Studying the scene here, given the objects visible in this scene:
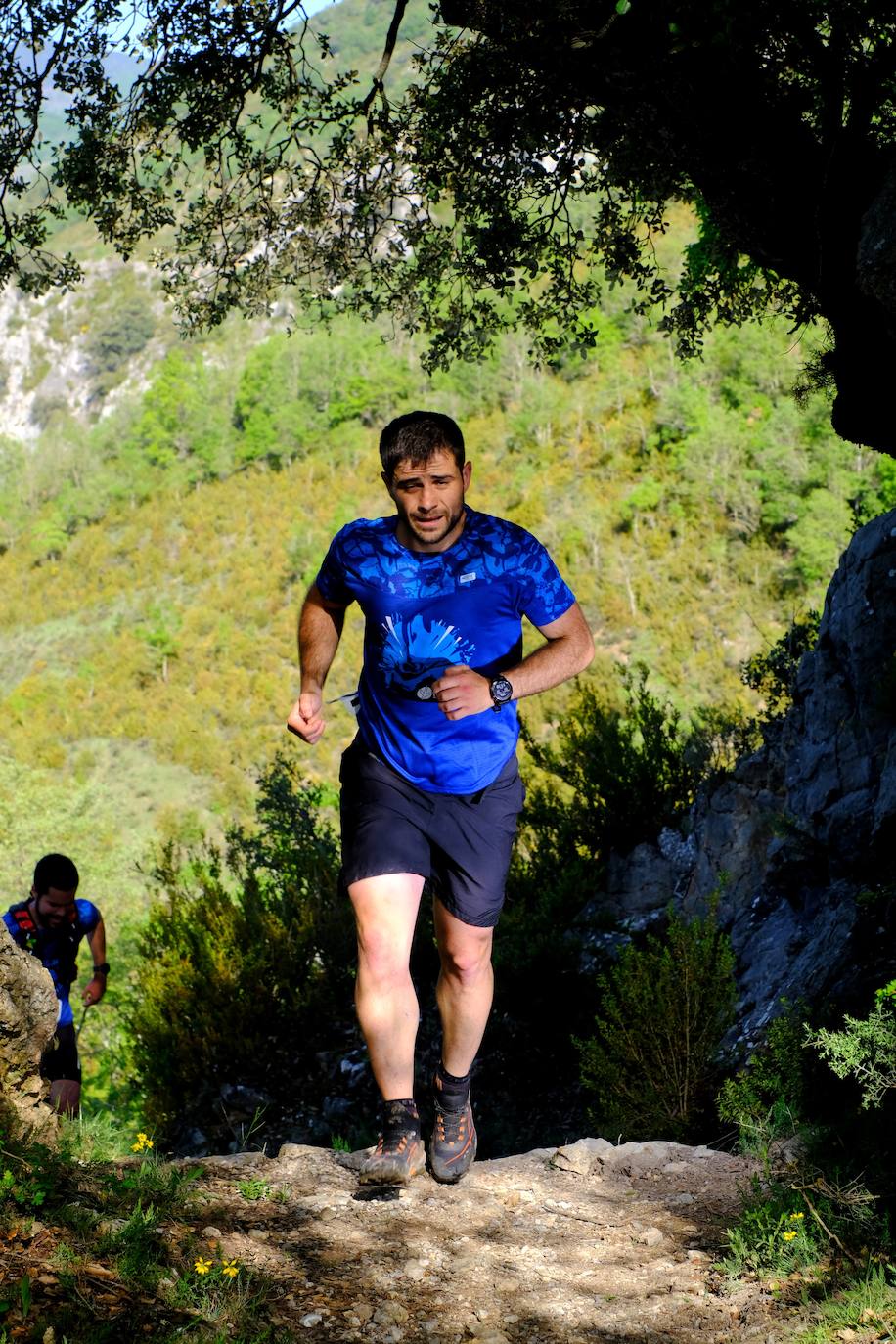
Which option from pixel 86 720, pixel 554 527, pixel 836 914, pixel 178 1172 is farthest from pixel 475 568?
pixel 86 720

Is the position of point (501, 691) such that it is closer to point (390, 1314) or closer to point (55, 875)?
point (390, 1314)

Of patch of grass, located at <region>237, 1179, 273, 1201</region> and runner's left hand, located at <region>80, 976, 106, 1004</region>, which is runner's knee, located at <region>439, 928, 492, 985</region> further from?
runner's left hand, located at <region>80, 976, 106, 1004</region>

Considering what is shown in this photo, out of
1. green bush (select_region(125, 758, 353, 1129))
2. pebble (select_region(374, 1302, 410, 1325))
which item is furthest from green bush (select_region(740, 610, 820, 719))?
pebble (select_region(374, 1302, 410, 1325))

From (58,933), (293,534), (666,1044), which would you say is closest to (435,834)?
(666,1044)

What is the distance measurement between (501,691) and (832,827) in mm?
3179

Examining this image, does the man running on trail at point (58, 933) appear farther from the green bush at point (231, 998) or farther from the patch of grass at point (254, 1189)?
the patch of grass at point (254, 1189)

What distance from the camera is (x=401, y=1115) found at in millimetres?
3242

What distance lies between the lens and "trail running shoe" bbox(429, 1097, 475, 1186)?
10.9ft

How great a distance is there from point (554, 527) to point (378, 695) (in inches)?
1536

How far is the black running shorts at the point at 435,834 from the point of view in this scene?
313 cm

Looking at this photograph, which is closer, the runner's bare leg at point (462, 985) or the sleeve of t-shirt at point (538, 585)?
the sleeve of t-shirt at point (538, 585)

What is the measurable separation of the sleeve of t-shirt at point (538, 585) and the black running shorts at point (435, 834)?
1.45 ft

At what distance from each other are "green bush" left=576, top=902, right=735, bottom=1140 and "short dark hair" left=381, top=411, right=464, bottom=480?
2.59 m

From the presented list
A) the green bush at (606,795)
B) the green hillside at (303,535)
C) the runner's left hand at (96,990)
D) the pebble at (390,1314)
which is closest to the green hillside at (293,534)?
the green hillside at (303,535)
